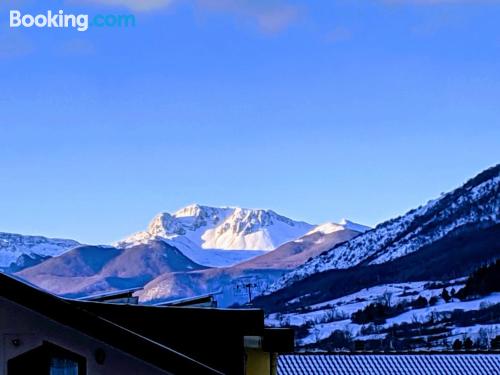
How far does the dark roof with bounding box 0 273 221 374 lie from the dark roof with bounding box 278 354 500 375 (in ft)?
94.4

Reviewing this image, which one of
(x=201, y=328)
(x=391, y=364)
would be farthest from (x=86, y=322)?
(x=391, y=364)

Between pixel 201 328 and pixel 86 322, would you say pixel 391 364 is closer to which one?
pixel 201 328

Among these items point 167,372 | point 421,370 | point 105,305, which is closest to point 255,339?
point 105,305

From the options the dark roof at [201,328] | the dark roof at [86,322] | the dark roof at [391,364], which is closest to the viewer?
the dark roof at [86,322]

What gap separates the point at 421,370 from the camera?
40781 millimetres

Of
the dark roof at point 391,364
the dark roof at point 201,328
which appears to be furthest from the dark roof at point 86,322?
the dark roof at point 391,364

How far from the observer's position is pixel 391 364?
41656mm

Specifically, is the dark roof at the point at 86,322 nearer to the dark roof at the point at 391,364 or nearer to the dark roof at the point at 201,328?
the dark roof at the point at 201,328

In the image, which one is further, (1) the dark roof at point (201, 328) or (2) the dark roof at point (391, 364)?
(2) the dark roof at point (391, 364)

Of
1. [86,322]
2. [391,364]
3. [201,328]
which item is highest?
[391,364]

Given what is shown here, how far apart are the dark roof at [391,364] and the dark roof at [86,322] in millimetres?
28768

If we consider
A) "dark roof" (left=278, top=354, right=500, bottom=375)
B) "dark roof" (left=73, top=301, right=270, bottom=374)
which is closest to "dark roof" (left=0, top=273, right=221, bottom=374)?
"dark roof" (left=73, top=301, right=270, bottom=374)

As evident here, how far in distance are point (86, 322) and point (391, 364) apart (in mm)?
30786

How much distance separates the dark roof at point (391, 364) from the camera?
40938 millimetres
